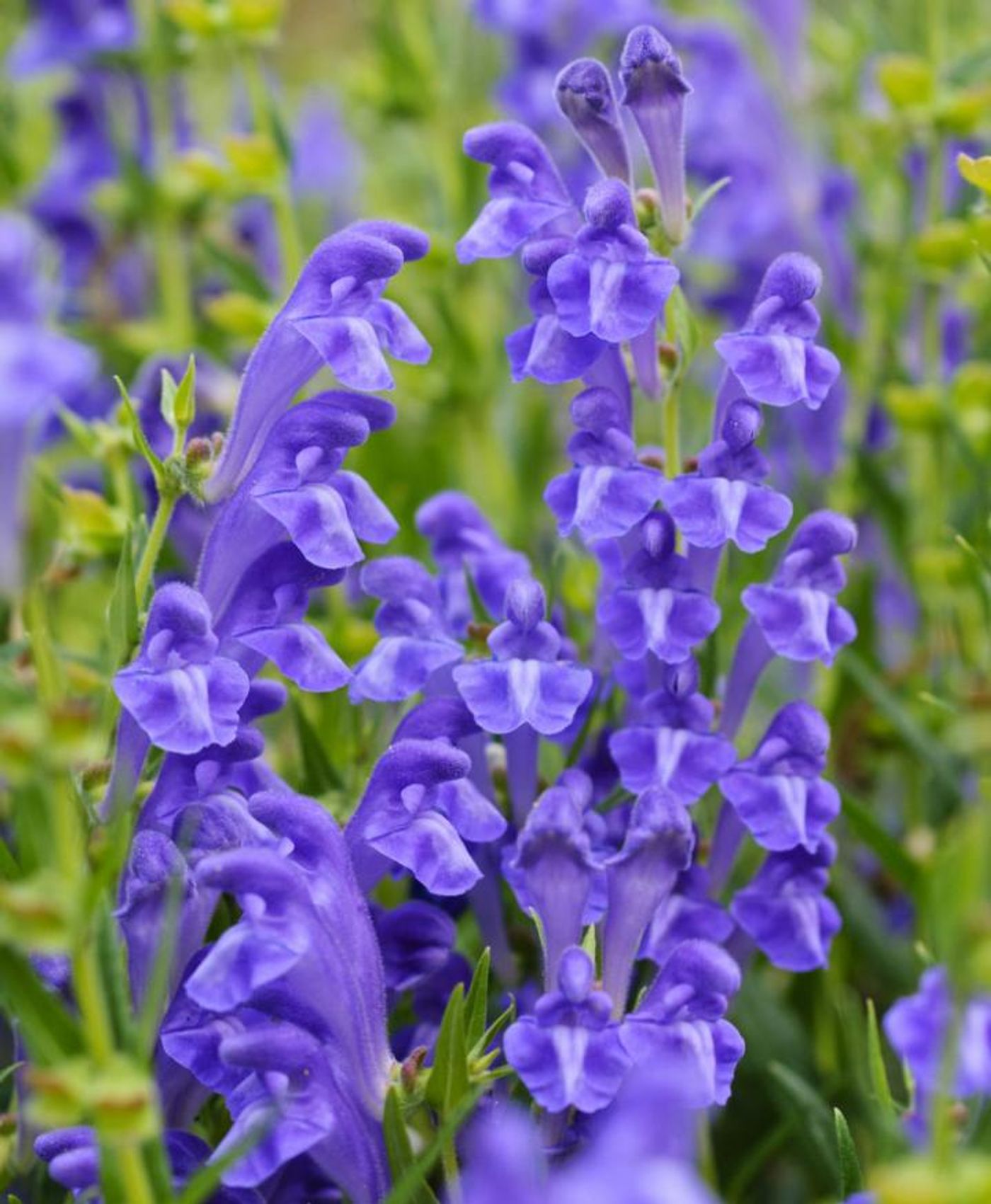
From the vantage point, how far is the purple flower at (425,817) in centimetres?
147

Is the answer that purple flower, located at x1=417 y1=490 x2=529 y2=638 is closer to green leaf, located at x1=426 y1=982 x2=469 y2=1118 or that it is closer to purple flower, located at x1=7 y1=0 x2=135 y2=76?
green leaf, located at x1=426 y1=982 x2=469 y2=1118

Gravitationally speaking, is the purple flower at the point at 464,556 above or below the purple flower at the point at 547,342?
below

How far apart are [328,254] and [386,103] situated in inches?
58.4

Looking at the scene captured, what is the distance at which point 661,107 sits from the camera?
169cm

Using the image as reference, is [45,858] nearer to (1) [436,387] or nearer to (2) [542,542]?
(2) [542,542]

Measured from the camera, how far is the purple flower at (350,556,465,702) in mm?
1621

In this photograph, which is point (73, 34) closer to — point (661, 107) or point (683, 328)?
point (661, 107)

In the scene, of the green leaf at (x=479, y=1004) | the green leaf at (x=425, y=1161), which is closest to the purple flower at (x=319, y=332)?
the green leaf at (x=479, y=1004)

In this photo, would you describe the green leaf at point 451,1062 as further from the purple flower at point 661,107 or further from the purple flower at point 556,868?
the purple flower at point 661,107

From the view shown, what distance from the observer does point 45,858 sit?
107 cm

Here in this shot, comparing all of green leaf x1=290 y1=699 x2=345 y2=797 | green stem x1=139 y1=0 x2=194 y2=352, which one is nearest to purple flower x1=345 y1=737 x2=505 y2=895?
green leaf x1=290 y1=699 x2=345 y2=797

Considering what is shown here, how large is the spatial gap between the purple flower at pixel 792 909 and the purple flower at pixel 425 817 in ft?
0.91

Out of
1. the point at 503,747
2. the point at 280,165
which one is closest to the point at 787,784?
the point at 503,747

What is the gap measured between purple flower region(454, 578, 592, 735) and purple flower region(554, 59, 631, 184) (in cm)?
44
